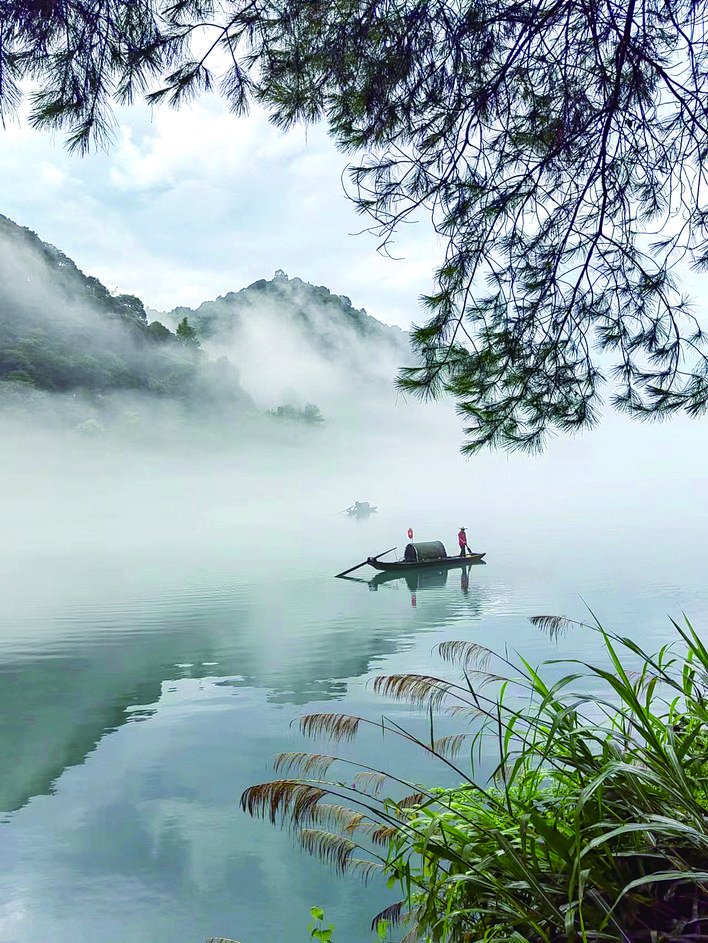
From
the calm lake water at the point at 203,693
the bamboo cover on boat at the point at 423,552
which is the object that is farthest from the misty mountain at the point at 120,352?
the bamboo cover on boat at the point at 423,552

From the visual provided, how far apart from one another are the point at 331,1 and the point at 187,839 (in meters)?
7.37

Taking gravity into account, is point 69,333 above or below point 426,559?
above

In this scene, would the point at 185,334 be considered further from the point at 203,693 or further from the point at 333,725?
the point at 333,725

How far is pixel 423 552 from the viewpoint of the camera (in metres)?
27.9

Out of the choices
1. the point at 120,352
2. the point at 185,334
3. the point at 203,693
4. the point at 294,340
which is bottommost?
the point at 203,693

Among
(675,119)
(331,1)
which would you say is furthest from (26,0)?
(675,119)

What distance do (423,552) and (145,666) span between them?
12915 mm

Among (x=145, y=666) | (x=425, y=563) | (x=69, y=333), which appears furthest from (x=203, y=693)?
(x=69, y=333)

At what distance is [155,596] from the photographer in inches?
1308

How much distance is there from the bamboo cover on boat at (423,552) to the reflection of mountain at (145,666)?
1.92 meters

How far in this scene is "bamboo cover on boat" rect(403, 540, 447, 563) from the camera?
27.7 m

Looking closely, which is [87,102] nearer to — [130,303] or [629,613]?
[629,613]

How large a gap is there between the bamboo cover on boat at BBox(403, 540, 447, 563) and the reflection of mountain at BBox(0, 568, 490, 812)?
1.92 meters

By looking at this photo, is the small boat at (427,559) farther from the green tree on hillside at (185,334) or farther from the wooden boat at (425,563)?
the green tree on hillside at (185,334)
